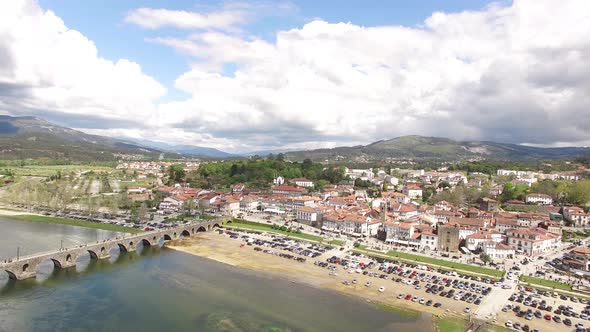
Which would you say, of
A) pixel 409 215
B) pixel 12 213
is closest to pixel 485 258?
pixel 409 215

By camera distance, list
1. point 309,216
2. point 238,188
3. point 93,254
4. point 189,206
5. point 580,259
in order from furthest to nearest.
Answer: point 238,188 → point 189,206 → point 309,216 → point 580,259 → point 93,254

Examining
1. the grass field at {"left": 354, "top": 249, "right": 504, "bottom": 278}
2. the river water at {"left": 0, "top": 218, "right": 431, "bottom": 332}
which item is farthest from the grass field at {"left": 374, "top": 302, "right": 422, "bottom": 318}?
the grass field at {"left": 354, "top": 249, "right": 504, "bottom": 278}

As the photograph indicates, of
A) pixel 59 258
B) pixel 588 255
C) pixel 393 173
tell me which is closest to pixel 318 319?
pixel 59 258

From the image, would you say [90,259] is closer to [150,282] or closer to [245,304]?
[150,282]

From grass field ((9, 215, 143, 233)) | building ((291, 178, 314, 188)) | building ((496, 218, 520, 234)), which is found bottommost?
grass field ((9, 215, 143, 233))

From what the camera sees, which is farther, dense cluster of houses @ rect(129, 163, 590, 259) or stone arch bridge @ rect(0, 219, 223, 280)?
dense cluster of houses @ rect(129, 163, 590, 259)

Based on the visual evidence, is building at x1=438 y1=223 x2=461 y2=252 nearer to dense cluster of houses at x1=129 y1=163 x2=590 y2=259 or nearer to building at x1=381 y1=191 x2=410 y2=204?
dense cluster of houses at x1=129 y1=163 x2=590 y2=259

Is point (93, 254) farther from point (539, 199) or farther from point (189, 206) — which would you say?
point (539, 199)

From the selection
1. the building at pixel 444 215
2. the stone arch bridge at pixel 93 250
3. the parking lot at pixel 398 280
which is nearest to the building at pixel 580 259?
the parking lot at pixel 398 280
